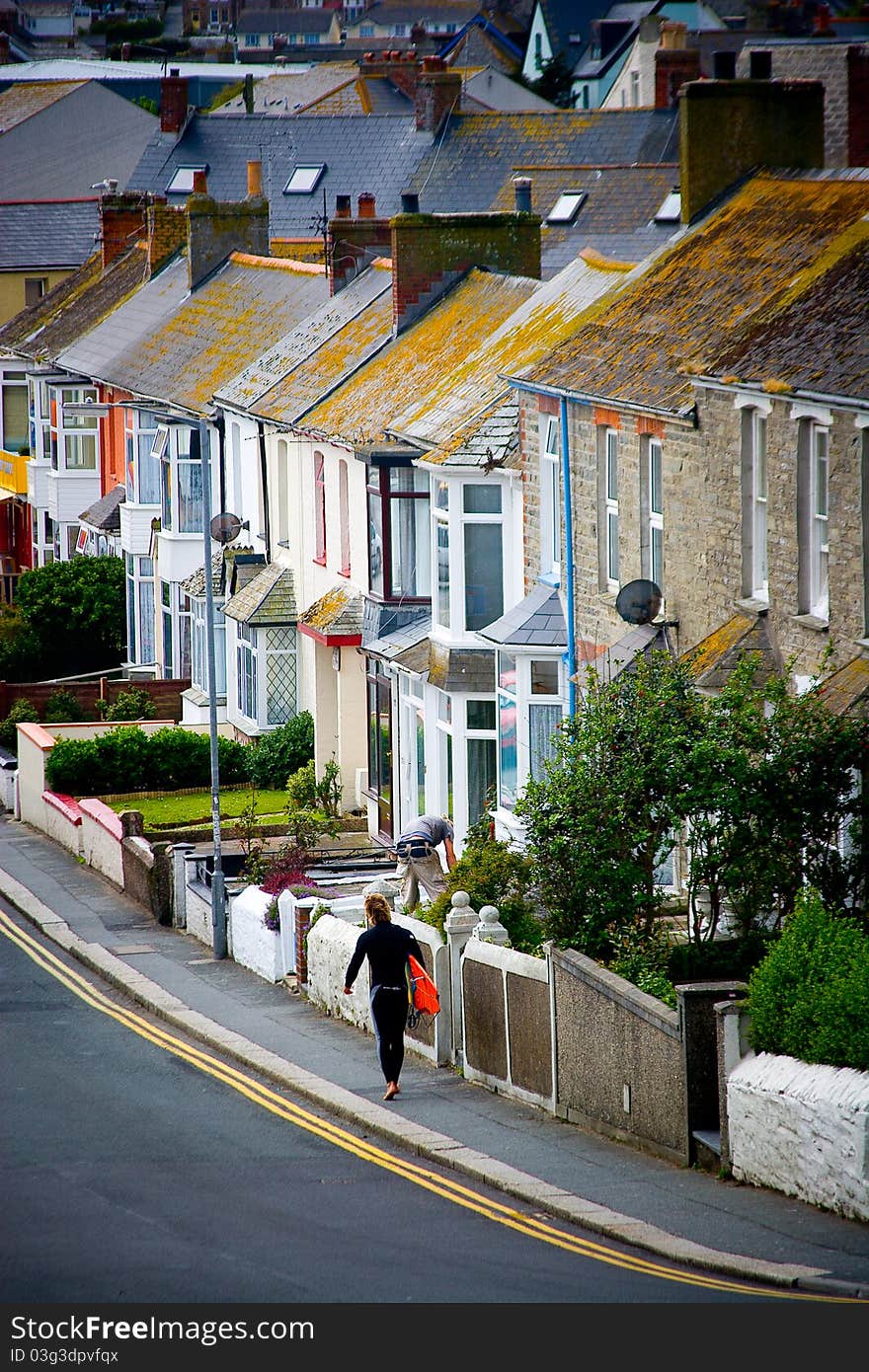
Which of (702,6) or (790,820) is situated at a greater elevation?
(702,6)

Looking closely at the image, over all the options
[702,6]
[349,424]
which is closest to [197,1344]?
[349,424]

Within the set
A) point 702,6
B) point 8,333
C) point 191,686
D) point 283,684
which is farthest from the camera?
point 702,6

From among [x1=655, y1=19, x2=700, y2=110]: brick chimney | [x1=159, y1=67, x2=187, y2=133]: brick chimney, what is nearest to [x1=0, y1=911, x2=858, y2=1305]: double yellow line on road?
[x1=655, y1=19, x2=700, y2=110]: brick chimney

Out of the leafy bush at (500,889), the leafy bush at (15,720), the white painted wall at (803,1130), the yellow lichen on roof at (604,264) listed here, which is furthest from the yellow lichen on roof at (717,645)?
the leafy bush at (15,720)

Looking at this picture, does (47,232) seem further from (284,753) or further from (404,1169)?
(404,1169)

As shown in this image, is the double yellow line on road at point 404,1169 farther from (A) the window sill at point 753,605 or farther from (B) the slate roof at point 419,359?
(B) the slate roof at point 419,359

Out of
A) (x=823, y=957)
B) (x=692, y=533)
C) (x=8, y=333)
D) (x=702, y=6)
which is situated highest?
(x=702, y=6)

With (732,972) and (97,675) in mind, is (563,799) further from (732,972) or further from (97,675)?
(97,675)

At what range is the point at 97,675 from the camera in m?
52.2

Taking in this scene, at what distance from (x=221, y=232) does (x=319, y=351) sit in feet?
42.6

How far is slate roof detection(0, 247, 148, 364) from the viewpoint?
60.1m

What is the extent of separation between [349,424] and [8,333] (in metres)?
33.7

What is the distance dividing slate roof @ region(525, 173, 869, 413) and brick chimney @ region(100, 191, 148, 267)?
37.9 metres

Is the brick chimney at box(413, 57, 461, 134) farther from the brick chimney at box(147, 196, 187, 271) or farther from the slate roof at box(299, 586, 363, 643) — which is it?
the slate roof at box(299, 586, 363, 643)
